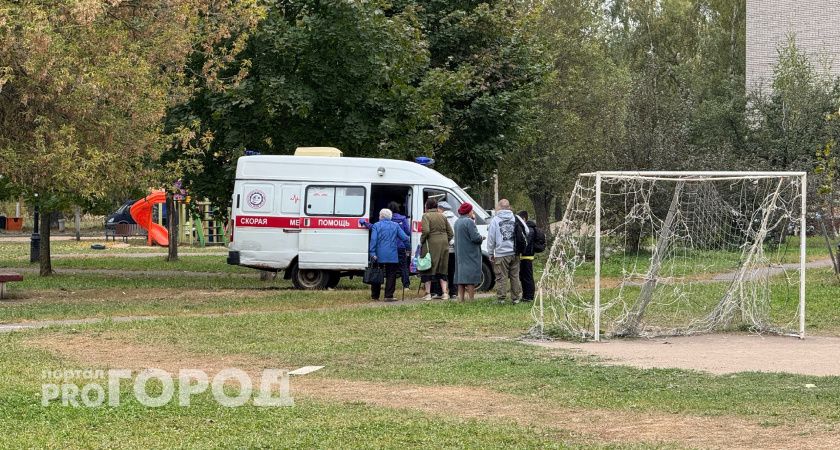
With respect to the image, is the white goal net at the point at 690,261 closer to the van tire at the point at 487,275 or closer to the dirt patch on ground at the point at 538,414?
the dirt patch on ground at the point at 538,414

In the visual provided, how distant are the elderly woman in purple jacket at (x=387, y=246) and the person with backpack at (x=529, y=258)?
2.38 meters

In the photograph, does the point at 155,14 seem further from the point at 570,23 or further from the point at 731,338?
the point at 570,23

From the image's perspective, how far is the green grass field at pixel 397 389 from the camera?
32.0ft

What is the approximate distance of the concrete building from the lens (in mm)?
55719

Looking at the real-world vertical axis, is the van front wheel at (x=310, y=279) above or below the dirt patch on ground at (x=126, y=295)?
above

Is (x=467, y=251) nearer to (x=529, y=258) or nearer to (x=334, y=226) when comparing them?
(x=529, y=258)

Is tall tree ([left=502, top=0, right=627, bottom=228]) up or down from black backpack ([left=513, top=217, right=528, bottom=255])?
up

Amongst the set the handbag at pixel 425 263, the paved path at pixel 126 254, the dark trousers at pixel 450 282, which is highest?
the handbag at pixel 425 263

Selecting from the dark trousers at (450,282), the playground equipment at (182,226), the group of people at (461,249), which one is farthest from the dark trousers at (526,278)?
the playground equipment at (182,226)

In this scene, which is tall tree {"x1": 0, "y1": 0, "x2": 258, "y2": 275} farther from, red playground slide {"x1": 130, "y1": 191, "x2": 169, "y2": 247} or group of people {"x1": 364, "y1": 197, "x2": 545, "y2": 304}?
red playground slide {"x1": 130, "y1": 191, "x2": 169, "y2": 247}

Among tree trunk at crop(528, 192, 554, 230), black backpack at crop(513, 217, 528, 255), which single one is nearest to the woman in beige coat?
black backpack at crop(513, 217, 528, 255)

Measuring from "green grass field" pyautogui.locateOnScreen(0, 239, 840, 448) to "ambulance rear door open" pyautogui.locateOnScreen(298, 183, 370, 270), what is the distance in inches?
156

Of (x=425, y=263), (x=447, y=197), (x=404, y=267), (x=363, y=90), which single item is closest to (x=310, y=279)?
(x=404, y=267)

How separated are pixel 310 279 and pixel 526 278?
6035 mm
